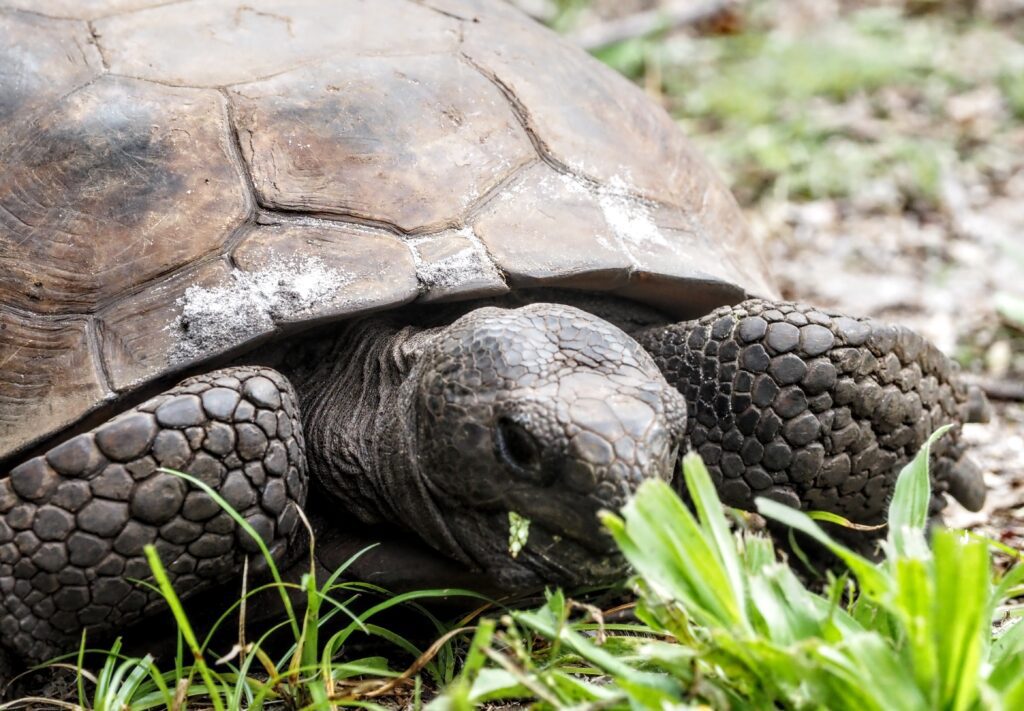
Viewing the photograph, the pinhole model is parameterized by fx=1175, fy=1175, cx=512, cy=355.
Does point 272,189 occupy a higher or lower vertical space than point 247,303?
higher

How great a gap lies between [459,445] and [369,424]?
41 cm

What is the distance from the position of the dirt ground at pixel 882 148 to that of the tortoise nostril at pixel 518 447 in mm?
1924

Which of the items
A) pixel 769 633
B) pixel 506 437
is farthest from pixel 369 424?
pixel 769 633

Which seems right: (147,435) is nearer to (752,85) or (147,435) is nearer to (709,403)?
(709,403)

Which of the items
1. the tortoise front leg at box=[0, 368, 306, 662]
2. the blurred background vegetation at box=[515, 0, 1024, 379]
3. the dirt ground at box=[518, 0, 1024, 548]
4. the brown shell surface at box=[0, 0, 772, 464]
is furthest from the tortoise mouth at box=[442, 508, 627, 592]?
the blurred background vegetation at box=[515, 0, 1024, 379]

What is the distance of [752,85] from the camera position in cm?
855

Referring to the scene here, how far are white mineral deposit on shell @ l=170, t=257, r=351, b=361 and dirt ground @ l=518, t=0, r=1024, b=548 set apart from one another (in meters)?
2.34

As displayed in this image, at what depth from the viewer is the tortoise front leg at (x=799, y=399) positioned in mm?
3102

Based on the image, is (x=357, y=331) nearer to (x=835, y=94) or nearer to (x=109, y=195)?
(x=109, y=195)

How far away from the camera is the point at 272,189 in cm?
303

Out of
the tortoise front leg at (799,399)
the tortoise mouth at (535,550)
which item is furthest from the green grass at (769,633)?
the tortoise front leg at (799,399)

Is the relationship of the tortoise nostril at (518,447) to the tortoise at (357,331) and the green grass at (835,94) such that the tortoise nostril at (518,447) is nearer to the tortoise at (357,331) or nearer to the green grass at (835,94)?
the tortoise at (357,331)

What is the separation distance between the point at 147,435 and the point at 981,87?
291 inches

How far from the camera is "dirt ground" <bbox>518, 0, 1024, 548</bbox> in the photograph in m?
5.55
